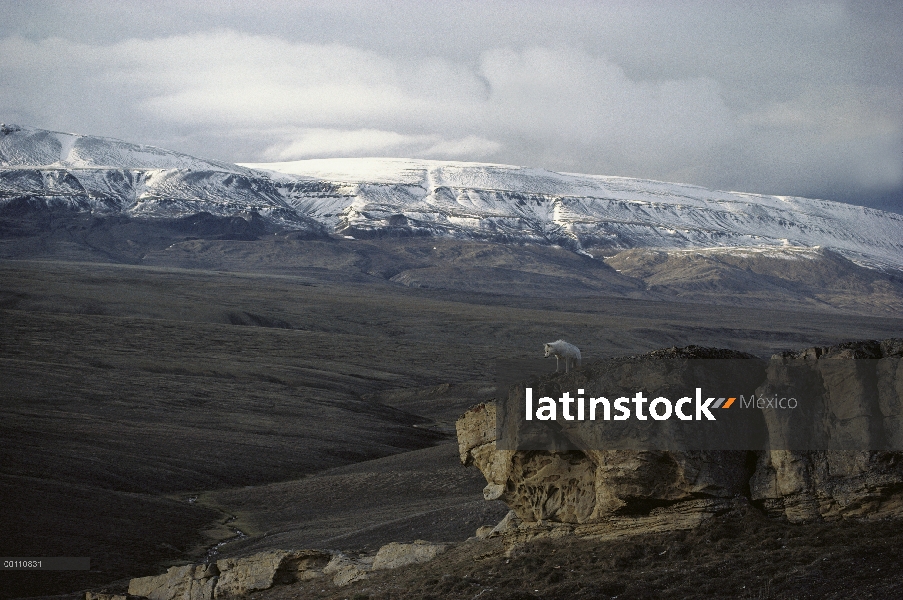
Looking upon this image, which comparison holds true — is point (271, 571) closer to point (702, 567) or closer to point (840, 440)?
point (702, 567)

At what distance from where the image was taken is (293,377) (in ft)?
262

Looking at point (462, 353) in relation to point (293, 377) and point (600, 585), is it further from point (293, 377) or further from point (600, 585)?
point (600, 585)

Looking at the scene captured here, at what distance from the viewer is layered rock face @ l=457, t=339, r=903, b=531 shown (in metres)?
14.6

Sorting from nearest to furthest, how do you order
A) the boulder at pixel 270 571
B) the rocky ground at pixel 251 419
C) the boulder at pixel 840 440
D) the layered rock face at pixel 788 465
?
1. the boulder at pixel 840 440
2. the layered rock face at pixel 788 465
3. the boulder at pixel 270 571
4. the rocky ground at pixel 251 419

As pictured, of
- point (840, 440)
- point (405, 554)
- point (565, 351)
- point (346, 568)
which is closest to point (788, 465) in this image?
point (840, 440)

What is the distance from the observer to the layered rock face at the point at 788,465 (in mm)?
14625

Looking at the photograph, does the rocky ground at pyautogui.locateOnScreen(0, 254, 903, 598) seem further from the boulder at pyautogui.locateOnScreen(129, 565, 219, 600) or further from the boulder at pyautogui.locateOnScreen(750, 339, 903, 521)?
the boulder at pyautogui.locateOnScreen(129, 565, 219, 600)

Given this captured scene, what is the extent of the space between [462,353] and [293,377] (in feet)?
105

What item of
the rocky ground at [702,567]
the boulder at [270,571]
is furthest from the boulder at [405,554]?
the rocky ground at [702,567]

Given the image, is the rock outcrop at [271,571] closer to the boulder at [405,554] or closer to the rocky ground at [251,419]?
the boulder at [405,554]

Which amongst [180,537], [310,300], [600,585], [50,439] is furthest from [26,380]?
[310,300]

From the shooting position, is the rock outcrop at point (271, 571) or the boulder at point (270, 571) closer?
the rock outcrop at point (271, 571)

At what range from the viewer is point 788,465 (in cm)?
1512

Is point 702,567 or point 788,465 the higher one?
point 788,465
